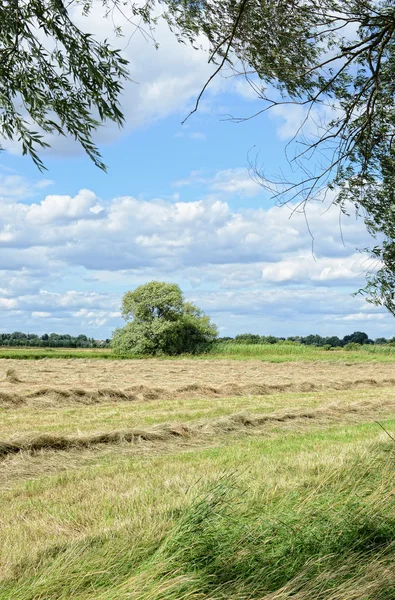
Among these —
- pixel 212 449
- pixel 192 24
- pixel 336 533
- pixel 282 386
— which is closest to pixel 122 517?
pixel 336 533

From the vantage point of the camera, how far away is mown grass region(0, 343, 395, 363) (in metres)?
35.9

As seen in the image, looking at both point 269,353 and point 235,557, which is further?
point 269,353

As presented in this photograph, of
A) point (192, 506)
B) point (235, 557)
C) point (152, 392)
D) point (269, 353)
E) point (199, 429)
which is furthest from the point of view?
point (269, 353)

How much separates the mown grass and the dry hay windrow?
21.7 meters

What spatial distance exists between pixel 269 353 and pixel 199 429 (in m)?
30.8

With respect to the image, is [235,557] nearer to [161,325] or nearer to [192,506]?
[192,506]

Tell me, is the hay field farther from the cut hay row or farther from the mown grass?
the mown grass

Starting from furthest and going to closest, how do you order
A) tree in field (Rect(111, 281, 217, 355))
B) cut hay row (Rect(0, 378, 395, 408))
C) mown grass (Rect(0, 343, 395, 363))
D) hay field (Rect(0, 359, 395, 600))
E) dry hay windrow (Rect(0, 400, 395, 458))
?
tree in field (Rect(111, 281, 217, 355)) → mown grass (Rect(0, 343, 395, 363)) → cut hay row (Rect(0, 378, 395, 408)) → dry hay windrow (Rect(0, 400, 395, 458)) → hay field (Rect(0, 359, 395, 600))

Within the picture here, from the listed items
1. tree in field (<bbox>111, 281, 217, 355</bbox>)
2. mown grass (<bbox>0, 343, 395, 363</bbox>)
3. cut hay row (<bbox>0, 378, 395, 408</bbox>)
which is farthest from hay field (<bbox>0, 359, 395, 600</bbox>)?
tree in field (<bbox>111, 281, 217, 355</bbox>)

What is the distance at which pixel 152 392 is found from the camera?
604 inches

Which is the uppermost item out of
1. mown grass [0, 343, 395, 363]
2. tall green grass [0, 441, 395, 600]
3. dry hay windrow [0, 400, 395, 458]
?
mown grass [0, 343, 395, 363]

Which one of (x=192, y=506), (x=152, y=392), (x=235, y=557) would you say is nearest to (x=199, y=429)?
(x=152, y=392)

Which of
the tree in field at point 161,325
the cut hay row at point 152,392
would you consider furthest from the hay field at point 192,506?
the tree in field at point 161,325

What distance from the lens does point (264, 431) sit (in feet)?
35.7
